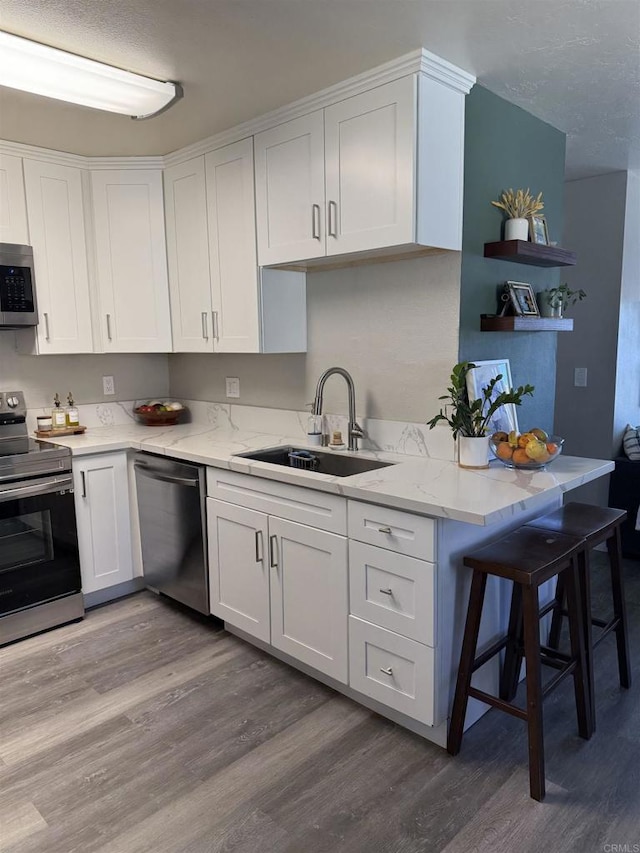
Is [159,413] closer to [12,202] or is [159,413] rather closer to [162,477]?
[162,477]

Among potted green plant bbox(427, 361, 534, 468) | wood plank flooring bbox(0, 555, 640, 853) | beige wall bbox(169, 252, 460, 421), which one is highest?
beige wall bbox(169, 252, 460, 421)

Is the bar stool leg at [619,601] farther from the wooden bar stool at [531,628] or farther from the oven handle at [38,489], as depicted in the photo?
the oven handle at [38,489]

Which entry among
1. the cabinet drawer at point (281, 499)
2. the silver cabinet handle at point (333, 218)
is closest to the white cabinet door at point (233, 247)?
the silver cabinet handle at point (333, 218)

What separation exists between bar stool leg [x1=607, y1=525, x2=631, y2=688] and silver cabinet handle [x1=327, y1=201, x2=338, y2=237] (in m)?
1.64

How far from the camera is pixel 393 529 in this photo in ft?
6.71

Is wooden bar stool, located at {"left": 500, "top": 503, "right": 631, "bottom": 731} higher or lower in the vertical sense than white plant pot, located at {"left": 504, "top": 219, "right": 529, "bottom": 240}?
lower

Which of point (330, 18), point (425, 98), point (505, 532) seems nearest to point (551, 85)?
point (425, 98)

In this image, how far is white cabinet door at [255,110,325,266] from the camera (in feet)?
8.33

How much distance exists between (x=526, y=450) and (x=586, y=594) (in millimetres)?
565

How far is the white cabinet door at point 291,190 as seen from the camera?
2539 millimetres

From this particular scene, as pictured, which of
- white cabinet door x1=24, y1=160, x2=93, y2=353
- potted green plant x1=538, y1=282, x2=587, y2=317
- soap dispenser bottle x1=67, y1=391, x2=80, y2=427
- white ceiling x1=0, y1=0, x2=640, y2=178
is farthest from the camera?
soap dispenser bottle x1=67, y1=391, x2=80, y2=427

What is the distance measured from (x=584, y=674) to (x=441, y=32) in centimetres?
223

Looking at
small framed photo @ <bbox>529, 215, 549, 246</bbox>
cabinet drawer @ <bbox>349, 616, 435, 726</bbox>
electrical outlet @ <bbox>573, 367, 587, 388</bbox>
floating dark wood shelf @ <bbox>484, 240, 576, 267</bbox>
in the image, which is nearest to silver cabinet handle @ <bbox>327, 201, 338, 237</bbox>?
floating dark wood shelf @ <bbox>484, 240, 576, 267</bbox>

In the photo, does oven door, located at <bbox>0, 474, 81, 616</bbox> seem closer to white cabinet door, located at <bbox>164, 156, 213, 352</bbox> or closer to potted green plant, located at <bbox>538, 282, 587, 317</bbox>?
white cabinet door, located at <bbox>164, 156, 213, 352</bbox>
